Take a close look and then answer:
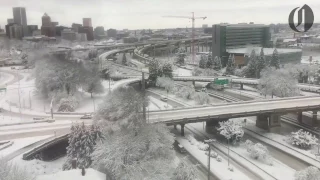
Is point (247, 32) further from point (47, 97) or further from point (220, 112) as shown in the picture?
point (47, 97)

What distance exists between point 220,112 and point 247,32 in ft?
35.7

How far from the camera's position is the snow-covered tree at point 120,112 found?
7203mm

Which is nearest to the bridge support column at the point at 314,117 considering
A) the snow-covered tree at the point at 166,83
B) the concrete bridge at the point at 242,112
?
the concrete bridge at the point at 242,112

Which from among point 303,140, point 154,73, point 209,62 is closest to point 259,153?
point 303,140

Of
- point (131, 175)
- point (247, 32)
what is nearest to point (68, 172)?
point (131, 175)

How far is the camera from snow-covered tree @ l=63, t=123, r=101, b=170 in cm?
631

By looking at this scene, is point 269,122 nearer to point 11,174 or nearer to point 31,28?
point 31,28

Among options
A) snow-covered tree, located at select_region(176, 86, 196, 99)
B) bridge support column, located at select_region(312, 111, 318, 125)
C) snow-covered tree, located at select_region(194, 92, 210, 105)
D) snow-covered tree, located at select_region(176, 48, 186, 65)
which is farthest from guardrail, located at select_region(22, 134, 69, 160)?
snow-covered tree, located at select_region(176, 48, 186, 65)

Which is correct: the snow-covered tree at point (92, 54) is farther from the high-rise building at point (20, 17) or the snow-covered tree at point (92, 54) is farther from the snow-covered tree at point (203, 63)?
the snow-covered tree at point (203, 63)

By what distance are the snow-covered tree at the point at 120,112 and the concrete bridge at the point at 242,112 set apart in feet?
2.25

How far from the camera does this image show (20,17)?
7113 millimetres

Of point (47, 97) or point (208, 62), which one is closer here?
point (47, 97)

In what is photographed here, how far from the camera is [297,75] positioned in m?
15.6

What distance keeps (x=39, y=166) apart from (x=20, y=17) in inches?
128
